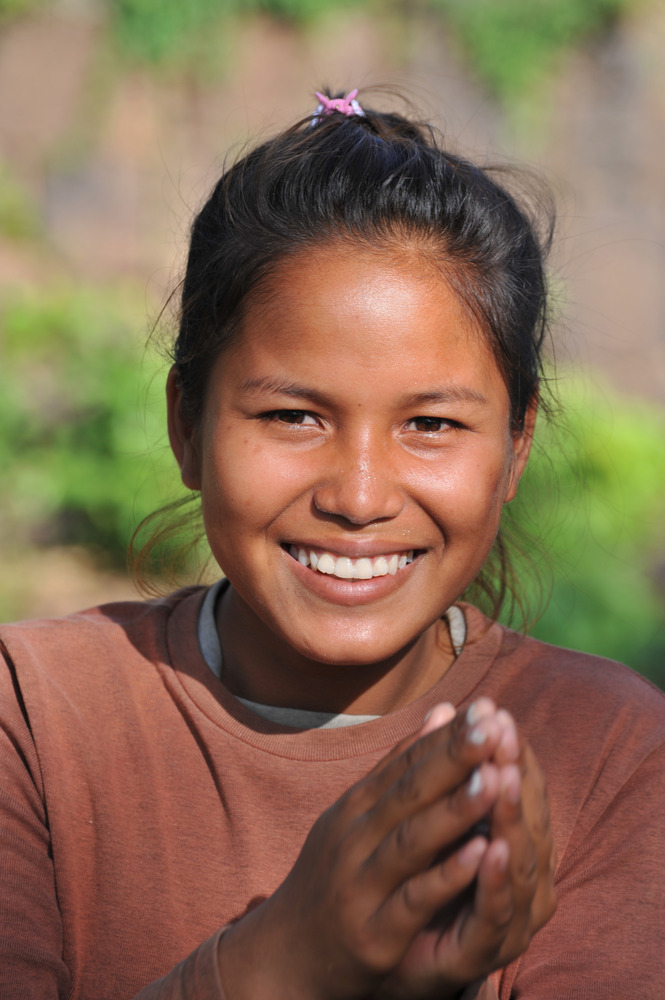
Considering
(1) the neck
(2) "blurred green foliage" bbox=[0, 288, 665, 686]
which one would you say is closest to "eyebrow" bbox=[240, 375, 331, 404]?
(1) the neck

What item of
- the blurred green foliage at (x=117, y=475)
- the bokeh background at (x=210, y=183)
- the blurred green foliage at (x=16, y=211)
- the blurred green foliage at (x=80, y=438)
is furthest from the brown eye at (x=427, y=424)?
the blurred green foliage at (x=16, y=211)

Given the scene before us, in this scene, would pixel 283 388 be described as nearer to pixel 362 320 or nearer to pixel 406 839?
pixel 362 320

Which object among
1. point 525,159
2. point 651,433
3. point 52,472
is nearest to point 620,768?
point 52,472

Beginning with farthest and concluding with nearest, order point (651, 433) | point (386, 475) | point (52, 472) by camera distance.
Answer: point (651, 433)
point (52, 472)
point (386, 475)

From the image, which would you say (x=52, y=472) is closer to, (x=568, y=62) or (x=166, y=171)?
(x=166, y=171)

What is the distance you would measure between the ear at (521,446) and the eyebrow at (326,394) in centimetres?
24

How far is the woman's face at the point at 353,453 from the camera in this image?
1603mm

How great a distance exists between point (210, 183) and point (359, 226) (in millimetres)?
5842

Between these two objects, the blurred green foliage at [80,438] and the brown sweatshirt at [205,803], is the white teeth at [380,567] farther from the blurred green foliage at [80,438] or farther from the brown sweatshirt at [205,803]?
the blurred green foliage at [80,438]

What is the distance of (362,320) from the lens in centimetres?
159

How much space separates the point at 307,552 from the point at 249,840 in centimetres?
44

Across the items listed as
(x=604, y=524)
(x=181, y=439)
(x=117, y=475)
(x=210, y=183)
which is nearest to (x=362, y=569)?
(x=181, y=439)

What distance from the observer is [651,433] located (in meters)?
6.24

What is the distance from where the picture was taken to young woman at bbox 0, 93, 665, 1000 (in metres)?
1.60
